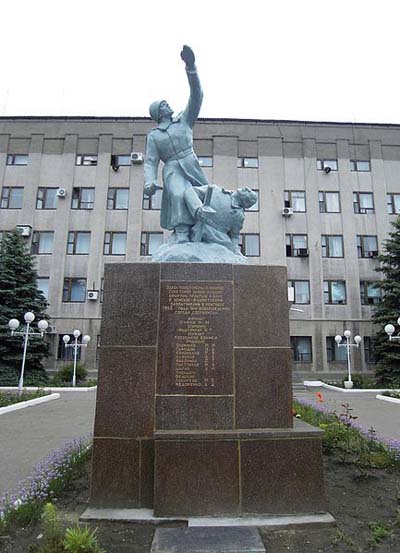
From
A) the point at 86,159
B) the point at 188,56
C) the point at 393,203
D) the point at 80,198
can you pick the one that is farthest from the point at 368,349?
the point at 188,56

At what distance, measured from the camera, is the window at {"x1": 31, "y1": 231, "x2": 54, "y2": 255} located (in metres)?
26.6

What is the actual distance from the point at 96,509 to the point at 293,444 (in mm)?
2076

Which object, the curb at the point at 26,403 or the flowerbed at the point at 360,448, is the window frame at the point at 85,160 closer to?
the curb at the point at 26,403

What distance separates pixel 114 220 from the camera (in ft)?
88.4

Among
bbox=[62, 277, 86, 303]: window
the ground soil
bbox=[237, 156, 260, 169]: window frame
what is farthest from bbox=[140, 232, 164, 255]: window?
the ground soil

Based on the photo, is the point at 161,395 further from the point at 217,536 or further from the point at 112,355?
the point at 217,536

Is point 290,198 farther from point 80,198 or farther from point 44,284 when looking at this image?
point 44,284

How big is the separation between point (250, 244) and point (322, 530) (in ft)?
76.4

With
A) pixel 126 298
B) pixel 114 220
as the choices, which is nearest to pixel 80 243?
pixel 114 220

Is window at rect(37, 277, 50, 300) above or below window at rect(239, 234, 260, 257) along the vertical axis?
below

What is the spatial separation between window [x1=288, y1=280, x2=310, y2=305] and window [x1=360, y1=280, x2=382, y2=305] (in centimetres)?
339

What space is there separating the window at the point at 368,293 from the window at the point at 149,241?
42.5 feet

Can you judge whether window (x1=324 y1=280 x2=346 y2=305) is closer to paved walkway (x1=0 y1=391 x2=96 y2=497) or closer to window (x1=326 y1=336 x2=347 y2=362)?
window (x1=326 y1=336 x2=347 y2=362)

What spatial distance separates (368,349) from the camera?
25.0 m
